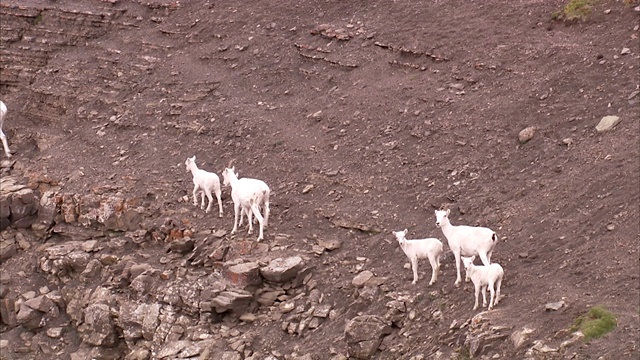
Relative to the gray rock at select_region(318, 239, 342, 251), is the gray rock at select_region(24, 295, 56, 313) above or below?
below

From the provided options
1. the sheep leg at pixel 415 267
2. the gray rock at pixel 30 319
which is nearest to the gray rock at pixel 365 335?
the sheep leg at pixel 415 267

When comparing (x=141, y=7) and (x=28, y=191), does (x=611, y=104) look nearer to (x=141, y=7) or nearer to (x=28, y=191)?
(x=28, y=191)

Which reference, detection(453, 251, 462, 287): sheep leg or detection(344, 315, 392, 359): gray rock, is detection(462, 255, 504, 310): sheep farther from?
detection(344, 315, 392, 359): gray rock

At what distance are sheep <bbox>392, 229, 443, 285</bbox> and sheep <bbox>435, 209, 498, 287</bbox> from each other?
360 mm

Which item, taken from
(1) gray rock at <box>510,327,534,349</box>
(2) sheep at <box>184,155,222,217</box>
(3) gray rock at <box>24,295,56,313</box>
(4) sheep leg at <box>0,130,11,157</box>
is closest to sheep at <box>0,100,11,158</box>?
(4) sheep leg at <box>0,130,11,157</box>

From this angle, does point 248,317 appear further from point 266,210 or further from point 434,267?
point 434,267

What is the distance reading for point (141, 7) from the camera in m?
40.7

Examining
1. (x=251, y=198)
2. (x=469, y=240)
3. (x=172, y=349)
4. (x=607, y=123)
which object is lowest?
(x=172, y=349)

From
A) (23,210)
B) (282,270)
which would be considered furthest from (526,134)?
(23,210)

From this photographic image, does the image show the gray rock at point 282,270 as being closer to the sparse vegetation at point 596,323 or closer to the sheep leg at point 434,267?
the sheep leg at point 434,267

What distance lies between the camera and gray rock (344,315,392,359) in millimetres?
21438

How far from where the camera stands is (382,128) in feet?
96.6

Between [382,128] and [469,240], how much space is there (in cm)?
874

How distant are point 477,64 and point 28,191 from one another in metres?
14.2
